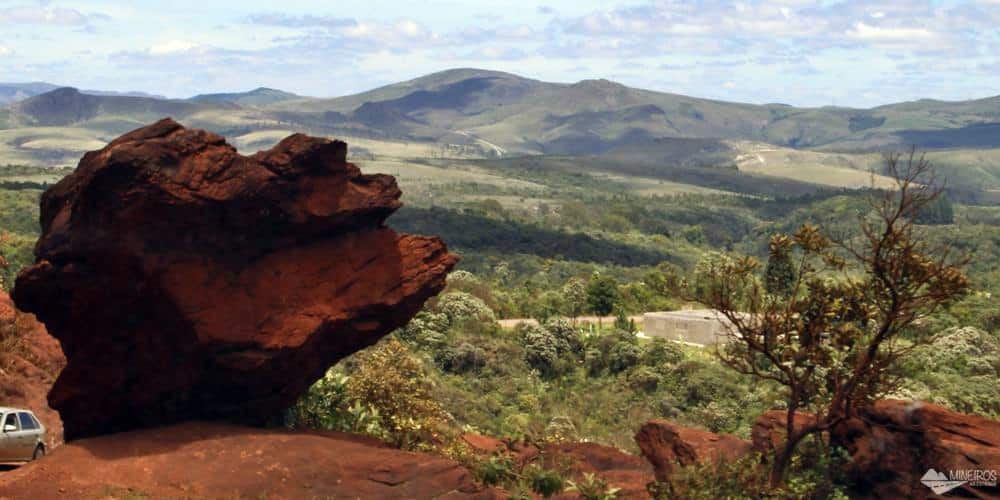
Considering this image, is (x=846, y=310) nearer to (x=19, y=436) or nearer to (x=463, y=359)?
(x=19, y=436)

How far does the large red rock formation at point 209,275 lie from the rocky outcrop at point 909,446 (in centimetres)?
804

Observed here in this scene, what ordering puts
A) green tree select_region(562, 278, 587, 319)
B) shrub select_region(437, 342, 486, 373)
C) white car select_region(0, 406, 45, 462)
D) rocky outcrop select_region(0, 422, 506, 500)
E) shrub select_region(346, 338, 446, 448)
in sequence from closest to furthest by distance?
rocky outcrop select_region(0, 422, 506, 500) → white car select_region(0, 406, 45, 462) → shrub select_region(346, 338, 446, 448) → shrub select_region(437, 342, 486, 373) → green tree select_region(562, 278, 587, 319)

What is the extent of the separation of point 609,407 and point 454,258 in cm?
2730

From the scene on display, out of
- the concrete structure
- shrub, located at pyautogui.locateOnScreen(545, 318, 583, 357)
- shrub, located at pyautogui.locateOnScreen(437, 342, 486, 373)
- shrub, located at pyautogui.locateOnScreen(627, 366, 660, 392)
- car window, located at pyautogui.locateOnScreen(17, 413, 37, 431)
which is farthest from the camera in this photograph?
the concrete structure

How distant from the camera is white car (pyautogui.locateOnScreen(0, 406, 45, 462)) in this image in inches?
803

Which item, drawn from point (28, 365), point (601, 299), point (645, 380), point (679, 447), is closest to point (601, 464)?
point (679, 447)

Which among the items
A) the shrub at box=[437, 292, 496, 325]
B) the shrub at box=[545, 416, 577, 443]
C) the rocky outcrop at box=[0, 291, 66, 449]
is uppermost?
the rocky outcrop at box=[0, 291, 66, 449]

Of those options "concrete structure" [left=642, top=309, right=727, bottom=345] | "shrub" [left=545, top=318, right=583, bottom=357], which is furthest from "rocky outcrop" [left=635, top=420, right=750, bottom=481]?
"concrete structure" [left=642, top=309, right=727, bottom=345]

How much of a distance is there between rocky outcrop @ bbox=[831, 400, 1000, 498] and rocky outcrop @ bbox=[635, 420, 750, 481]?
A: 210 cm

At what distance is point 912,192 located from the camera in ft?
63.1

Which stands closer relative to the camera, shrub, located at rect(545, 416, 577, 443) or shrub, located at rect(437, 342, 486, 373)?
shrub, located at rect(545, 416, 577, 443)

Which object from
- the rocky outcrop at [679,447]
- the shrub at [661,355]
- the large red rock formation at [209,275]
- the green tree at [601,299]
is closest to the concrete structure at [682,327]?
the shrub at [661,355]

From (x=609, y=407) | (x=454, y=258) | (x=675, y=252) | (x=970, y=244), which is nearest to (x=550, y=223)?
(x=675, y=252)

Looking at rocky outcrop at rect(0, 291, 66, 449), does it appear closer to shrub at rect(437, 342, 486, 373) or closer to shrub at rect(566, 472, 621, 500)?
shrub at rect(566, 472, 621, 500)
